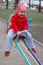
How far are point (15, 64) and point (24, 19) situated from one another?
5.89 feet

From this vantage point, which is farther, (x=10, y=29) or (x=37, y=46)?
(x=37, y=46)

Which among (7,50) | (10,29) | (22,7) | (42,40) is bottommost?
(42,40)

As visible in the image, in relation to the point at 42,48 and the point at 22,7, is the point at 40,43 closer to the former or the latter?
the point at 42,48

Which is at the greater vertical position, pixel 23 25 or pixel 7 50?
pixel 23 25

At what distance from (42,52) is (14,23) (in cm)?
343

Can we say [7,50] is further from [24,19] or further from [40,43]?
[40,43]

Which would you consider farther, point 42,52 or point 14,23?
point 42,52

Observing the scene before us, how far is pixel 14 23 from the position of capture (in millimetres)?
6414

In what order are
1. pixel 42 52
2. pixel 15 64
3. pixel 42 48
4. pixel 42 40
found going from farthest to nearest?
pixel 42 40 → pixel 42 48 → pixel 42 52 → pixel 15 64

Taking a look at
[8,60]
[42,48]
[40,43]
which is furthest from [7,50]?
[40,43]

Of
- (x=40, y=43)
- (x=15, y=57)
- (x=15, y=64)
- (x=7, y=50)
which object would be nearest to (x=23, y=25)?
(x=7, y=50)

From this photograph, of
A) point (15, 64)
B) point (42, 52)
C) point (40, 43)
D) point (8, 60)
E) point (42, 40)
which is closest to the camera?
point (15, 64)

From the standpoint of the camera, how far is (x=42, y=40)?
40.9ft

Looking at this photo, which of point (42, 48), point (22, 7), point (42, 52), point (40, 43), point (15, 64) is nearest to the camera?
point (22, 7)
